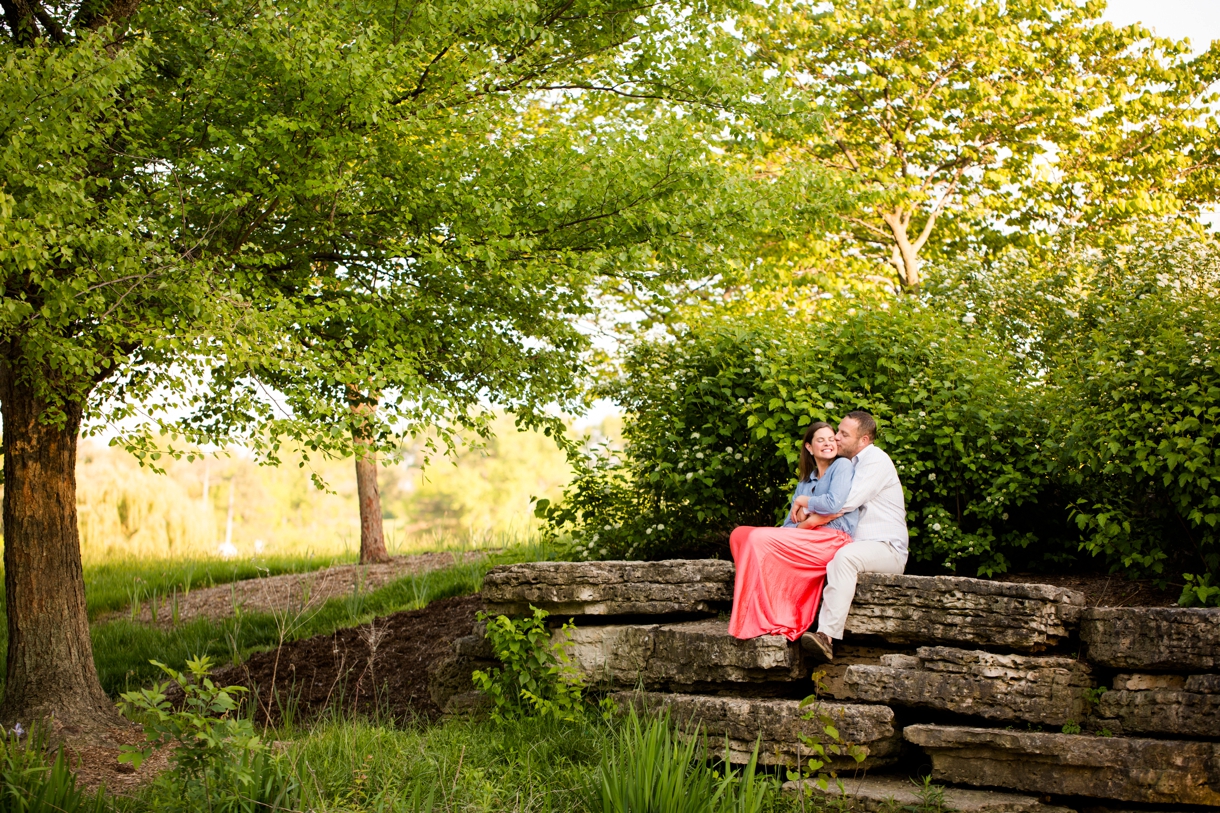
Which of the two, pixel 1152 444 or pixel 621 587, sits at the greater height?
pixel 1152 444

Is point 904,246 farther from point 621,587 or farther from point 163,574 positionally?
point 163,574

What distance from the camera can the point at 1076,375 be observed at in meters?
6.64

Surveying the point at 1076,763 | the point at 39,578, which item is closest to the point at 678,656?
the point at 1076,763

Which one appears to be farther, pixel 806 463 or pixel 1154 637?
pixel 806 463

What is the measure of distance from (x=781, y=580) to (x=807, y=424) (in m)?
1.35

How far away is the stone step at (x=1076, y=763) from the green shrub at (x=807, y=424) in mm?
1389

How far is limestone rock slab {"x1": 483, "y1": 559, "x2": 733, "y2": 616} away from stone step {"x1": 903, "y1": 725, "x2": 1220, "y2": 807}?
1.45 metres

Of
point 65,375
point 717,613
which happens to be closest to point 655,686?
point 717,613

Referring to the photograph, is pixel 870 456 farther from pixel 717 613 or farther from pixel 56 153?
pixel 56 153

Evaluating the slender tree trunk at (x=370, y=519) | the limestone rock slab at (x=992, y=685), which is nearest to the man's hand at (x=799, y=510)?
the limestone rock slab at (x=992, y=685)

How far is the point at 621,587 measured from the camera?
5.98 metres

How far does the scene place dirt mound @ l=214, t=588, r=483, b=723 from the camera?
23.9ft

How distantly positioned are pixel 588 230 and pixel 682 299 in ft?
17.8

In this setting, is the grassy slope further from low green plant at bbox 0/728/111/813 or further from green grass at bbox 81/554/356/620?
low green plant at bbox 0/728/111/813
